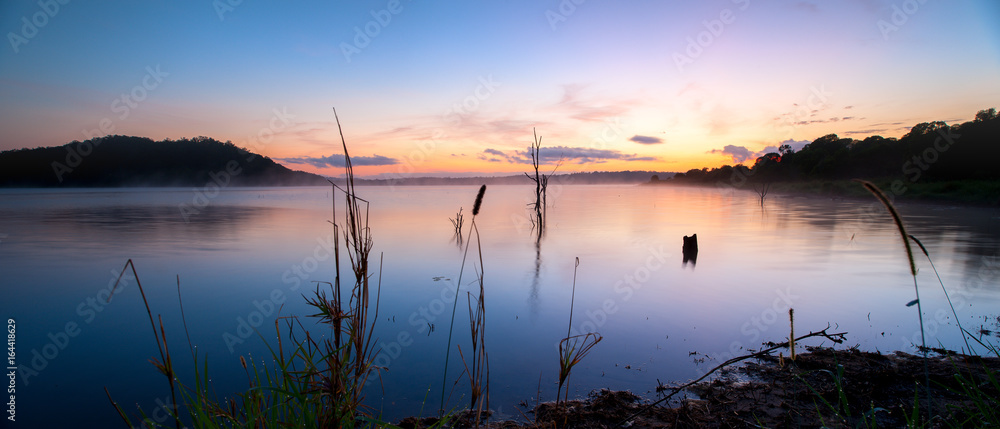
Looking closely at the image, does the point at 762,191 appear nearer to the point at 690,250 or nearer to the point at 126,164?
the point at 690,250

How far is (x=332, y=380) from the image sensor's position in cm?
164

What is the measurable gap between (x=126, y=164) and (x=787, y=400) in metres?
101

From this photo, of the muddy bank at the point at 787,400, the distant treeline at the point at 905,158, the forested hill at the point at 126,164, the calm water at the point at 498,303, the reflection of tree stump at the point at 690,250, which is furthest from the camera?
the forested hill at the point at 126,164

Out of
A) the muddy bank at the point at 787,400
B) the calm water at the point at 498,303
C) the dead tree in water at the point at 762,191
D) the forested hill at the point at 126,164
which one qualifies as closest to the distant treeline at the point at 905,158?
the dead tree in water at the point at 762,191

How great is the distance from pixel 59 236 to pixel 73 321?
39.0 ft

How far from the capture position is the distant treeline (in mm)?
33438

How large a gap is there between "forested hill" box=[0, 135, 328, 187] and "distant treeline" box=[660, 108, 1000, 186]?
102049 mm

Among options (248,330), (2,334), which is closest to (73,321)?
(2,334)

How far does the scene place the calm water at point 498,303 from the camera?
447cm

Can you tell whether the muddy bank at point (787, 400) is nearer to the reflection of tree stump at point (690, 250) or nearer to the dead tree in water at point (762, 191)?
the reflection of tree stump at point (690, 250)

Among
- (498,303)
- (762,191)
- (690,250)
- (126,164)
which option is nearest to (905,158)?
(762,191)

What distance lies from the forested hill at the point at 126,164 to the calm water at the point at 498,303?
68.1 meters

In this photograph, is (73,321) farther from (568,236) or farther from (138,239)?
(568,236)

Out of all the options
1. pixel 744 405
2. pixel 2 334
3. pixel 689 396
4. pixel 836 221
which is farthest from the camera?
pixel 836 221
